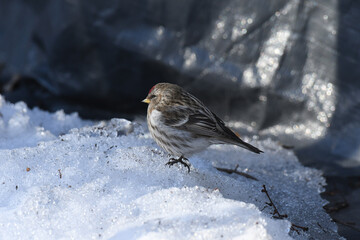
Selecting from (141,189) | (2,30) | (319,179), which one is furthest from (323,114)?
(2,30)

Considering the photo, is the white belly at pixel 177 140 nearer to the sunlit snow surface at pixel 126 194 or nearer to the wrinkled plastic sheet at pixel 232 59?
the sunlit snow surface at pixel 126 194

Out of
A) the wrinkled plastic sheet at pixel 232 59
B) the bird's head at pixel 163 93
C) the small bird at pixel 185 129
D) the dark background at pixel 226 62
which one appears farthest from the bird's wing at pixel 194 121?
the wrinkled plastic sheet at pixel 232 59

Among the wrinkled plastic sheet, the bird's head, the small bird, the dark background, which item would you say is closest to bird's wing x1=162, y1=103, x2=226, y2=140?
the small bird

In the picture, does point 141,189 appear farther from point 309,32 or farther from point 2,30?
point 2,30

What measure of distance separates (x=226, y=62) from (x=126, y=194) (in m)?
2.15

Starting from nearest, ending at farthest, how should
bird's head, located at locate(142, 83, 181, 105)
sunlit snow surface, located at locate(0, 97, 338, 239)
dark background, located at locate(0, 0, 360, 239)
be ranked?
sunlit snow surface, located at locate(0, 97, 338, 239), bird's head, located at locate(142, 83, 181, 105), dark background, located at locate(0, 0, 360, 239)

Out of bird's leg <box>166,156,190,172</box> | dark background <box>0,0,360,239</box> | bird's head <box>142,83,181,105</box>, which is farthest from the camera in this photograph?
dark background <box>0,0,360,239</box>

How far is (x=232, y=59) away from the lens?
4.12 metres

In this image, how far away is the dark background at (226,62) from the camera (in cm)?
382

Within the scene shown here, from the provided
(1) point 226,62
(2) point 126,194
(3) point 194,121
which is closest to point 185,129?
(3) point 194,121

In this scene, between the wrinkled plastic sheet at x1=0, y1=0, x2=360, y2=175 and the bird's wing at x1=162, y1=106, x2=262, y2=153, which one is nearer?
the bird's wing at x1=162, y1=106, x2=262, y2=153

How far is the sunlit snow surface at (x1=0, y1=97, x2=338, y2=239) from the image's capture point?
2043mm

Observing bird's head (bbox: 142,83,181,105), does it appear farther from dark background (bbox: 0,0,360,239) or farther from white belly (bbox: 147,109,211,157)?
dark background (bbox: 0,0,360,239)

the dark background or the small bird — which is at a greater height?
the dark background
